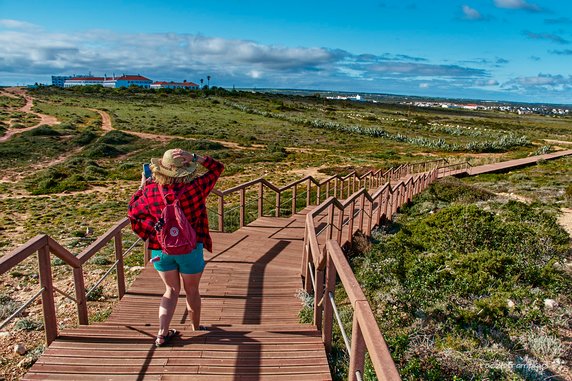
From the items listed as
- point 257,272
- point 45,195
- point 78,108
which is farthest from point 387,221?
point 78,108

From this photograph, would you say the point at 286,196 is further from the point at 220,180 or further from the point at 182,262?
the point at 182,262

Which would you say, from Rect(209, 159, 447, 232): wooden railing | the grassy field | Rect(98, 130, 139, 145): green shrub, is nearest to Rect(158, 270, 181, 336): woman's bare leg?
the grassy field

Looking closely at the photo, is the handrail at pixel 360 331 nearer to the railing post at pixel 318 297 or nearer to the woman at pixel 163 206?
the railing post at pixel 318 297

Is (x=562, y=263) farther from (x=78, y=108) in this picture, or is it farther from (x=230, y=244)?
(x=78, y=108)

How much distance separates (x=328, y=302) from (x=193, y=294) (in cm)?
113

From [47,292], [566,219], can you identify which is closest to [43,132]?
[566,219]

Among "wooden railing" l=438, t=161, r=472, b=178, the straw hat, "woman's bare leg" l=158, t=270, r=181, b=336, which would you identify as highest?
the straw hat

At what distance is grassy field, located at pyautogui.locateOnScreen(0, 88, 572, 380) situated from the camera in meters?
5.31

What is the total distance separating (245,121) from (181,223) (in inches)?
2323

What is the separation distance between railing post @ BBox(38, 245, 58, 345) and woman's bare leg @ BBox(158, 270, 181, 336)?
84 centimetres

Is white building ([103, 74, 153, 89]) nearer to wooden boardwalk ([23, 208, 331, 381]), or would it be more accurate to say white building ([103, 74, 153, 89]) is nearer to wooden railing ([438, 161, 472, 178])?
wooden railing ([438, 161, 472, 178])

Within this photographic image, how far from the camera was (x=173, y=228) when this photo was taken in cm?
341

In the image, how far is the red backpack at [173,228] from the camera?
3400 millimetres

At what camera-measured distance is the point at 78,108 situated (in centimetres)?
6794
